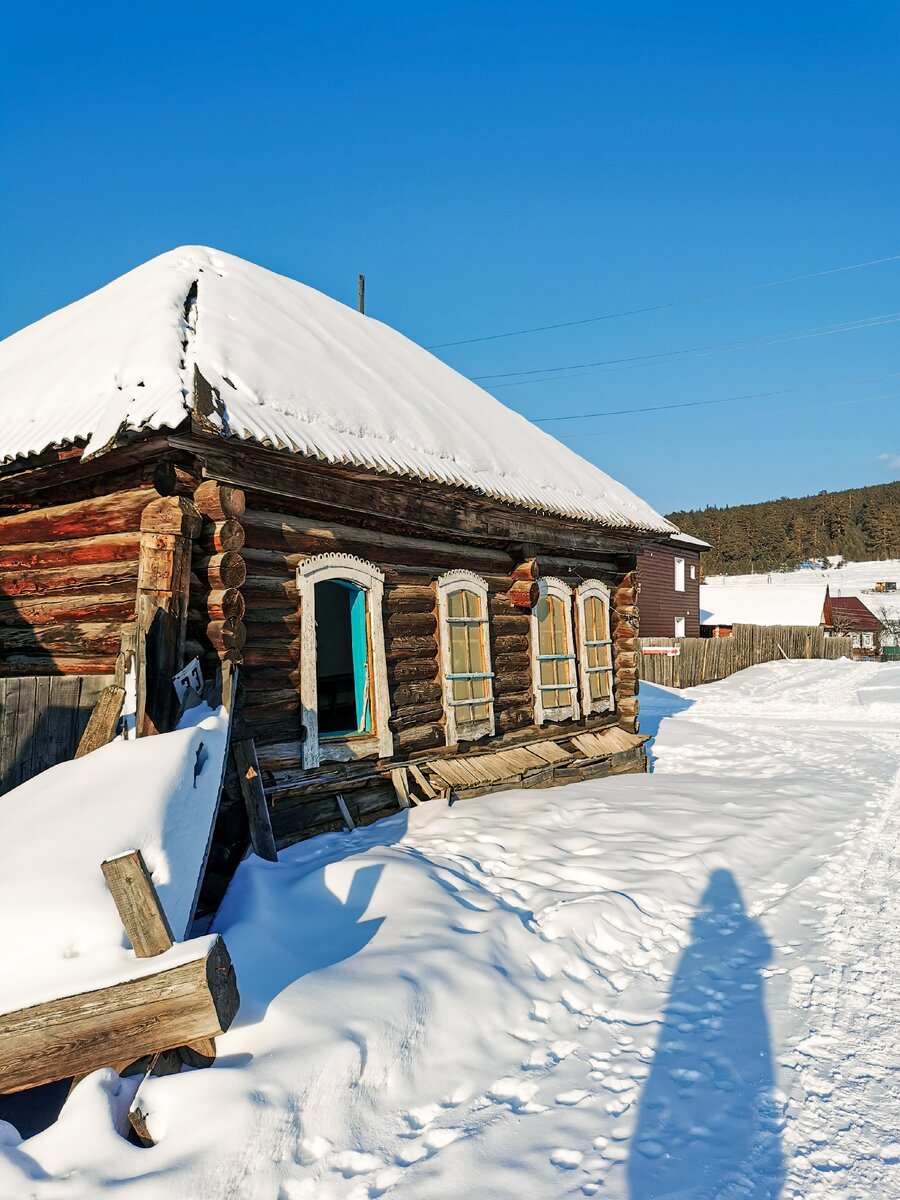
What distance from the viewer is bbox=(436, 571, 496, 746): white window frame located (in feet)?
24.3

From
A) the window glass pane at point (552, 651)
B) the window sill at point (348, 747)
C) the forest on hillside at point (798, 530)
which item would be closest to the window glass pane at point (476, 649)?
the window glass pane at point (552, 651)

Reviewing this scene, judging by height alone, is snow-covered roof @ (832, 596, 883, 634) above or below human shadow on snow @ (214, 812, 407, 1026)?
above

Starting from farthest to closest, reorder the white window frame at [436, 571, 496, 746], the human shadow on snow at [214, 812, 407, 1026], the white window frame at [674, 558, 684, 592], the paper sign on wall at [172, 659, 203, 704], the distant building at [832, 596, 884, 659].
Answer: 1. the distant building at [832, 596, 884, 659]
2. the white window frame at [674, 558, 684, 592]
3. the white window frame at [436, 571, 496, 746]
4. the paper sign on wall at [172, 659, 203, 704]
5. the human shadow on snow at [214, 812, 407, 1026]

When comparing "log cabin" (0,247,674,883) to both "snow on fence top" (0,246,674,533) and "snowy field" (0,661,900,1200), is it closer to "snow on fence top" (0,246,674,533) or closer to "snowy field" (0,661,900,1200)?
"snow on fence top" (0,246,674,533)

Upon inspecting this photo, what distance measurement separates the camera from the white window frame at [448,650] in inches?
292

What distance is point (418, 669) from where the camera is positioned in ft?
23.4

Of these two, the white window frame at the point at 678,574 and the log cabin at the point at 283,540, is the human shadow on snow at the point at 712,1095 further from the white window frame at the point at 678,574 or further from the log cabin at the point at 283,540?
the white window frame at the point at 678,574

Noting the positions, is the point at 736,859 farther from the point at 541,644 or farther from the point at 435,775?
the point at 541,644

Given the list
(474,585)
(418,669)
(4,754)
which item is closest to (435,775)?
(418,669)

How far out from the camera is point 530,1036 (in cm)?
328

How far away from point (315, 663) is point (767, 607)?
35943 mm

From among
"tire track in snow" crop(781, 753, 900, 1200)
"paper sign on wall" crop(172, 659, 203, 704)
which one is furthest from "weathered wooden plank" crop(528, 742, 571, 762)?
"paper sign on wall" crop(172, 659, 203, 704)

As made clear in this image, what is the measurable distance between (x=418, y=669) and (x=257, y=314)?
3651mm

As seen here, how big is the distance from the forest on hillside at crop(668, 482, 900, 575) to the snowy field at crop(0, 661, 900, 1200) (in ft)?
269
